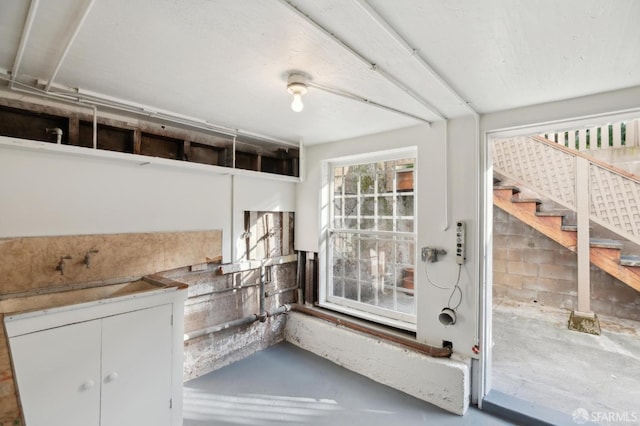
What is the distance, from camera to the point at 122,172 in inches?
93.2

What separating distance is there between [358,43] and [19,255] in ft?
8.09

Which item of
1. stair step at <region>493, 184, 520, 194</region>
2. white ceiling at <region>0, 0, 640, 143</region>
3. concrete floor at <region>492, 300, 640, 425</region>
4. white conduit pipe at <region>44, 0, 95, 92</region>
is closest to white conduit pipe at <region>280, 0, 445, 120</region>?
white ceiling at <region>0, 0, 640, 143</region>

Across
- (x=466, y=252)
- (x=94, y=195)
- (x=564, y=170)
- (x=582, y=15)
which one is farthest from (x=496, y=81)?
(x=564, y=170)

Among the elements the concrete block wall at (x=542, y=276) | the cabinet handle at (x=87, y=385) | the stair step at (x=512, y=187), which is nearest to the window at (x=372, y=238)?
the cabinet handle at (x=87, y=385)

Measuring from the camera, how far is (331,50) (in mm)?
1507

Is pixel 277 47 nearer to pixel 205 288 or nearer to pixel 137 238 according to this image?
pixel 137 238

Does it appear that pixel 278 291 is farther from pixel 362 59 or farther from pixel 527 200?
pixel 527 200

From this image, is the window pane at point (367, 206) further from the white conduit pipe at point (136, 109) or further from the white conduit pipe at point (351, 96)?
the white conduit pipe at point (136, 109)

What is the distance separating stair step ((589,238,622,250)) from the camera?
3926 millimetres

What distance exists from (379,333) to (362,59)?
2390 mm

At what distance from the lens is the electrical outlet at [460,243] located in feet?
8.00

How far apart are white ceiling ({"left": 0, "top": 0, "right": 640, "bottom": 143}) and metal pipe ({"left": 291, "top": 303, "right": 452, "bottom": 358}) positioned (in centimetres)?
201

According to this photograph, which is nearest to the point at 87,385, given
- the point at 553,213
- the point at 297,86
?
the point at 297,86

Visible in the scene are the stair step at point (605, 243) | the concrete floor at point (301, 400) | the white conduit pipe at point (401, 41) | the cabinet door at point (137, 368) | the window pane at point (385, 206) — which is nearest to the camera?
the white conduit pipe at point (401, 41)
